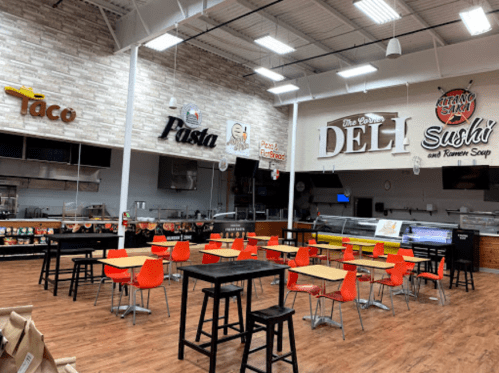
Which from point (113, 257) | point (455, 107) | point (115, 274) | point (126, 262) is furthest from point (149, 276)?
point (455, 107)

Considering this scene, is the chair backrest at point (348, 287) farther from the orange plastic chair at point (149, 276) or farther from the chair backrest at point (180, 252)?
the chair backrest at point (180, 252)

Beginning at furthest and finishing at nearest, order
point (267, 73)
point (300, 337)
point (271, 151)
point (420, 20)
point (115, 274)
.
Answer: point (271, 151) < point (267, 73) < point (420, 20) < point (115, 274) < point (300, 337)

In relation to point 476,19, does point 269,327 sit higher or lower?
lower

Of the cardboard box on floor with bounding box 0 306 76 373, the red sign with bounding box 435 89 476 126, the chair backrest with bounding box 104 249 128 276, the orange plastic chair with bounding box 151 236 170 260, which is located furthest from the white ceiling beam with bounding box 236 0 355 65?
the cardboard box on floor with bounding box 0 306 76 373

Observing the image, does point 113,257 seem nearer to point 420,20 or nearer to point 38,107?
point 38,107

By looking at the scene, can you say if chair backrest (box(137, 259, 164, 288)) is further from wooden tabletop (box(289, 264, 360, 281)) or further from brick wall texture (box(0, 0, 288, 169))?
brick wall texture (box(0, 0, 288, 169))

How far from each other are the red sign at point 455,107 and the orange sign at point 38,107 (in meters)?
9.96

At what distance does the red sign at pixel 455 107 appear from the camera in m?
10.3

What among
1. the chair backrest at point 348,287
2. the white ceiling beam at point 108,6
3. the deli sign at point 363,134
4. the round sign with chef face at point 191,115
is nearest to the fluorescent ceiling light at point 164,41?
the white ceiling beam at point 108,6

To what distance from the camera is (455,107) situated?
34.5ft

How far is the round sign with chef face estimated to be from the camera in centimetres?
1075

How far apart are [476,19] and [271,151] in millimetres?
7663

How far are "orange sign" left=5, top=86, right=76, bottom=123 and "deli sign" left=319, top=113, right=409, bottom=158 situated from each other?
8.33 m

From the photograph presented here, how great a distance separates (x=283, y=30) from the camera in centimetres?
1010
